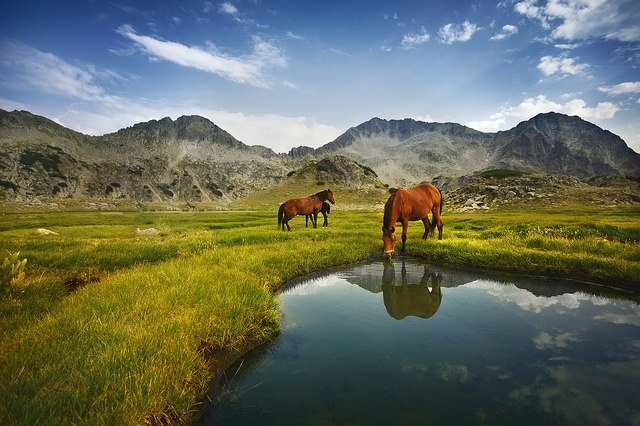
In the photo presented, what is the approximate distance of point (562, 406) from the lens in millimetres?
5164

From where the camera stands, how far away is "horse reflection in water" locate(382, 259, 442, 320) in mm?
A: 9688

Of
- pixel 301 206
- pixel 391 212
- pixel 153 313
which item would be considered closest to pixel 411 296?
pixel 391 212

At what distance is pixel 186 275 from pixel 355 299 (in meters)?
5.79

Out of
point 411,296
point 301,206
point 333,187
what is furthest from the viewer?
point 333,187

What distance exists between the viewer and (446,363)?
6586mm

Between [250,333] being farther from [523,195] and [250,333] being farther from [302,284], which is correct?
[523,195]

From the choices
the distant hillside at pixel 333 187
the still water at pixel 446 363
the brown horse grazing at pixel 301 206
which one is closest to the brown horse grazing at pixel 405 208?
the still water at pixel 446 363

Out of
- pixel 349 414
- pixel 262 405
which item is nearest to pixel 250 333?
pixel 262 405

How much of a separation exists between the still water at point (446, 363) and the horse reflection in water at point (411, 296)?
0.07 meters

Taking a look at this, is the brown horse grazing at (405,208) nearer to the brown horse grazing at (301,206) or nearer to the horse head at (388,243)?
the horse head at (388,243)

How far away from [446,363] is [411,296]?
4629 mm

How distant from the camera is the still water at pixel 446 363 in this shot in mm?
5133

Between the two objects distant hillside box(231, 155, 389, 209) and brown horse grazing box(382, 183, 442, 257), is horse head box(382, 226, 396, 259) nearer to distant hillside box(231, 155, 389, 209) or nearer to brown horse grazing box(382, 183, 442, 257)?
brown horse grazing box(382, 183, 442, 257)

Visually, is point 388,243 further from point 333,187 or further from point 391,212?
point 333,187
